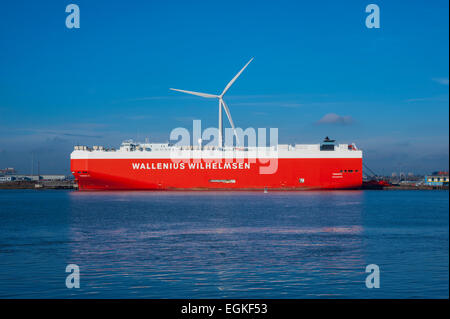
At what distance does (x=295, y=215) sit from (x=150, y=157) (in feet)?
102

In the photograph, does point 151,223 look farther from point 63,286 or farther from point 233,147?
point 233,147

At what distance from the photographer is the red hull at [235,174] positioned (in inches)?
2309

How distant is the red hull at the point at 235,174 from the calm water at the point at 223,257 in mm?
30054

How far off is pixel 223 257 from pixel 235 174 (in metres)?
43.1

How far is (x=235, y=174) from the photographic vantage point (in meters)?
58.8
